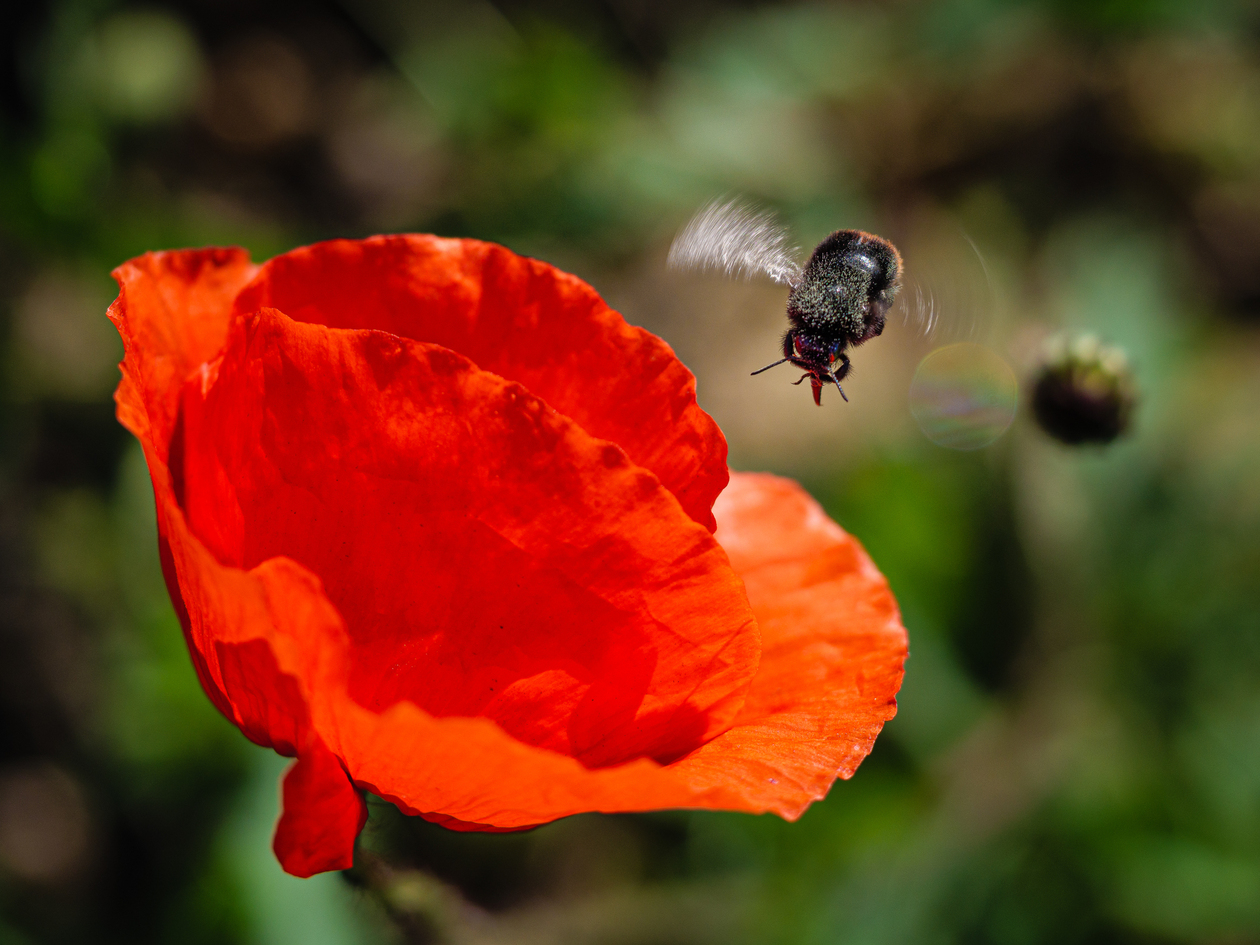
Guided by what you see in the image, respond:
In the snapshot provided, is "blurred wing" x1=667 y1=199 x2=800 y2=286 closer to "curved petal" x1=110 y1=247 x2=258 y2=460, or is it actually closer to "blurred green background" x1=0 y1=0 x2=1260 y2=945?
"blurred green background" x1=0 y1=0 x2=1260 y2=945

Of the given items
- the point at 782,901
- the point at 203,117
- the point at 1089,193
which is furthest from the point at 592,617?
the point at 1089,193

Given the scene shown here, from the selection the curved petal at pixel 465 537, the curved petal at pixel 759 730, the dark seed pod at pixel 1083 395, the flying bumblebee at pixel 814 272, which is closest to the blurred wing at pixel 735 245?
the flying bumblebee at pixel 814 272

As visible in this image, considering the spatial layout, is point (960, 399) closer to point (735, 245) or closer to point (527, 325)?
point (735, 245)

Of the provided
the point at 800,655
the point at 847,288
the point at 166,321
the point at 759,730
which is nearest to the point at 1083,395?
the point at 847,288

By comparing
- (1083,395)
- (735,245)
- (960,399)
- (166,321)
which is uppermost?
(1083,395)

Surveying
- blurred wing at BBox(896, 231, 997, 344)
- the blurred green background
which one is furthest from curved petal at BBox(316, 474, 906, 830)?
the blurred green background

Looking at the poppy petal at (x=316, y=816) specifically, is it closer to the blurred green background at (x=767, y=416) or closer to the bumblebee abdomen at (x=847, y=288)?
the blurred green background at (x=767, y=416)
